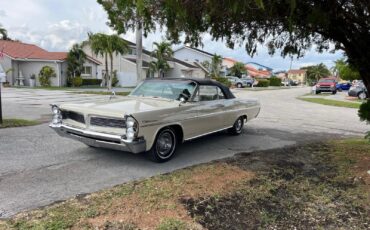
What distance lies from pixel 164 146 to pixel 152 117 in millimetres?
816

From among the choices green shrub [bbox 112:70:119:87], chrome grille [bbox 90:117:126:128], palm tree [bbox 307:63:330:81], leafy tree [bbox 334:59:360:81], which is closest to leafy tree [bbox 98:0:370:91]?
leafy tree [bbox 334:59:360:81]

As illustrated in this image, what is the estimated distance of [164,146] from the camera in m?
6.13

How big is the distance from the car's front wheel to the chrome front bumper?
0.47m

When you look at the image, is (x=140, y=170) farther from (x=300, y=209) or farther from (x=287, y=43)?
(x=287, y=43)

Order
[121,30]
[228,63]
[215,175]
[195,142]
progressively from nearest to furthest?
[215,175] < [121,30] < [195,142] < [228,63]

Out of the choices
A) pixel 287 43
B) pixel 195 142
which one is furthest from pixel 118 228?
pixel 287 43

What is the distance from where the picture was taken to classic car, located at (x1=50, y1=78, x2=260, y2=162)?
5.36m

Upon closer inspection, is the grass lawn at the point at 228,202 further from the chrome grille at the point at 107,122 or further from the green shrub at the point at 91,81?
the green shrub at the point at 91,81

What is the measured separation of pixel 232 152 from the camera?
23.3ft

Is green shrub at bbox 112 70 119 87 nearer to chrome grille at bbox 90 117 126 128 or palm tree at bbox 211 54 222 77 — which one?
palm tree at bbox 211 54 222 77

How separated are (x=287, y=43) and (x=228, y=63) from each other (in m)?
72.0

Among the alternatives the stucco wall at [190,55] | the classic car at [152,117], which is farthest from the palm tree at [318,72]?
the classic car at [152,117]

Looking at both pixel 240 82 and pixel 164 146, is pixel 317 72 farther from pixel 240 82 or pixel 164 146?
pixel 164 146

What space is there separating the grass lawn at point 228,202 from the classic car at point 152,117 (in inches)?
28.6
